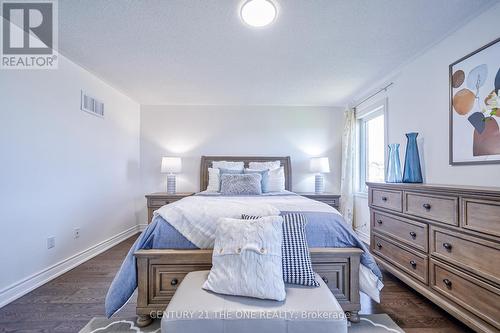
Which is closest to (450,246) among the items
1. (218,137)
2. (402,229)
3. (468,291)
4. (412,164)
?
(468,291)

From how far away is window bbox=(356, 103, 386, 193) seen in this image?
347 centimetres

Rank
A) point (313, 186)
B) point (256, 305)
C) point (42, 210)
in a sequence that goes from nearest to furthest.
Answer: point (256, 305)
point (42, 210)
point (313, 186)

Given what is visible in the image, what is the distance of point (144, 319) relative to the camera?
5.58 ft

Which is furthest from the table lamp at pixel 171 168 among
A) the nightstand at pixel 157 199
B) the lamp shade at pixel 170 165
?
the nightstand at pixel 157 199

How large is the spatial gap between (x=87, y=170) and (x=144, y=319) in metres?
2.09

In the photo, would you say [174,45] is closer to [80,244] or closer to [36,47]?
[36,47]

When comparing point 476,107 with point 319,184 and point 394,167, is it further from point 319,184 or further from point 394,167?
point 319,184

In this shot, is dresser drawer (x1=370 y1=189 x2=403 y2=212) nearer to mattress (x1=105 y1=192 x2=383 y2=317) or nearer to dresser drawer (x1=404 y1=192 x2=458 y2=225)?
dresser drawer (x1=404 y1=192 x2=458 y2=225)

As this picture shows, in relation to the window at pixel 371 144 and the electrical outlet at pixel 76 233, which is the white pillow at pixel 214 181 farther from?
the window at pixel 371 144

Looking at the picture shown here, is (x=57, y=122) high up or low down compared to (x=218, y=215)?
up

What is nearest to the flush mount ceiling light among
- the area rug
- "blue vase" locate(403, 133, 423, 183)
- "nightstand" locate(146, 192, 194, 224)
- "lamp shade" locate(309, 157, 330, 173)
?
"blue vase" locate(403, 133, 423, 183)

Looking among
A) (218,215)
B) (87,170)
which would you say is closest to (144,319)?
(218,215)

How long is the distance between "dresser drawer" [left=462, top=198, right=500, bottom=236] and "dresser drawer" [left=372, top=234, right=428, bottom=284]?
498 mm

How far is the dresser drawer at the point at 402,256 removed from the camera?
6.24 feet
